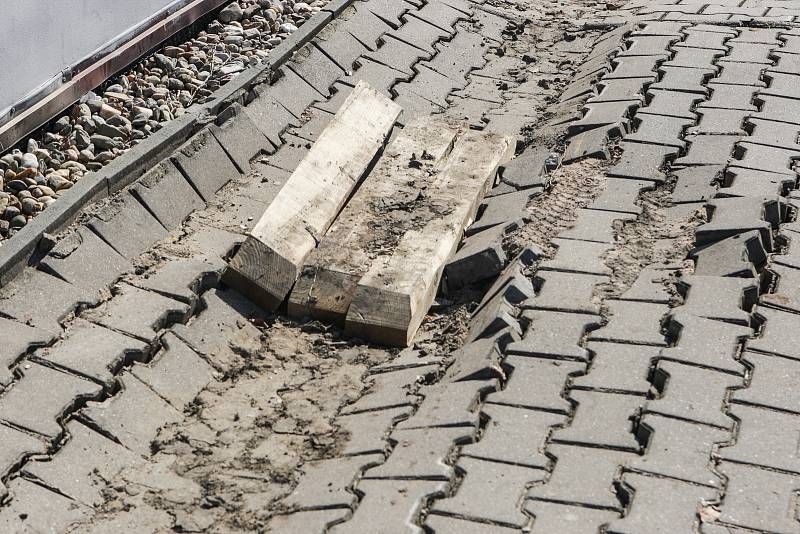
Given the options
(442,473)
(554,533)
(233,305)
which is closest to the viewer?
(554,533)

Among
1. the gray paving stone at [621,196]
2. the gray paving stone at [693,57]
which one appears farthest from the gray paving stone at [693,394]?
the gray paving stone at [693,57]

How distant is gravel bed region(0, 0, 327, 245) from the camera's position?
573cm

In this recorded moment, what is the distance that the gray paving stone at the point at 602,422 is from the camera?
3.67 meters

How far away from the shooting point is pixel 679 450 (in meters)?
3.59

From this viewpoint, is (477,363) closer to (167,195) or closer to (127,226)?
(127,226)

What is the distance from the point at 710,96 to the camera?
6.69 meters

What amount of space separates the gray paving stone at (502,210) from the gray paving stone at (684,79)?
175 cm

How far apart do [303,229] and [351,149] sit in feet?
2.80

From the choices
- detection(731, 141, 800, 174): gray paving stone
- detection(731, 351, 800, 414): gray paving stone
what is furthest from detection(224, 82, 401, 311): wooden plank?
detection(731, 351, 800, 414): gray paving stone

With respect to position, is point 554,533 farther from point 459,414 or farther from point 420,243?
point 420,243

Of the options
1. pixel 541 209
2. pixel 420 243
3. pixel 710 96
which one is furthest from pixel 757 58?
pixel 420 243

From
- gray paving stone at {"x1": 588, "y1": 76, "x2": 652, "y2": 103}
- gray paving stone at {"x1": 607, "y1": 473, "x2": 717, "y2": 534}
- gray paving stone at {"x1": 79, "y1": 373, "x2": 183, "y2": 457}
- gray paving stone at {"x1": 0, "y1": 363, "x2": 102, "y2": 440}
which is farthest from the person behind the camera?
gray paving stone at {"x1": 588, "y1": 76, "x2": 652, "y2": 103}

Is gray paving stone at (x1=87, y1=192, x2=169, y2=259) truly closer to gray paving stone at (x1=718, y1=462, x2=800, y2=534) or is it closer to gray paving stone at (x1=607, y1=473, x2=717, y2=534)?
gray paving stone at (x1=607, y1=473, x2=717, y2=534)

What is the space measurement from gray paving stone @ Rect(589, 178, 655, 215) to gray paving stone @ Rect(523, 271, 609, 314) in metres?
0.77
